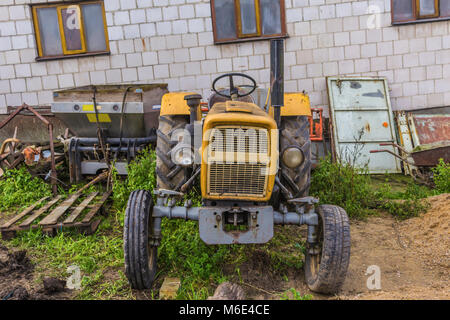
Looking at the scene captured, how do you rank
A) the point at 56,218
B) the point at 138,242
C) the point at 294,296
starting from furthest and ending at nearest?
the point at 56,218 < the point at 138,242 < the point at 294,296

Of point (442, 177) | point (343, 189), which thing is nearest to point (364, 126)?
point (442, 177)

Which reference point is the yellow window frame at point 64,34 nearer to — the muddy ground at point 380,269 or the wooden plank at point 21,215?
the wooden plank at point 21,215

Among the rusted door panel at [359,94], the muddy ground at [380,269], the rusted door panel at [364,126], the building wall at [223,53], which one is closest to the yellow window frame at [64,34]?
the building wall at [223,53]

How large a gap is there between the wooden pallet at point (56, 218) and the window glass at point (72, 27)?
293cm

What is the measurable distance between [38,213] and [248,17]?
13.8ft

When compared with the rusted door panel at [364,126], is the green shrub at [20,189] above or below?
below

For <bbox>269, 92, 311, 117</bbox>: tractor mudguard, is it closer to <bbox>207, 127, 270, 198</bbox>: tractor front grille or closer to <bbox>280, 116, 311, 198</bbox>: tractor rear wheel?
<bbox>280, 116, 311, 198</bbox>: tractor rear wheel

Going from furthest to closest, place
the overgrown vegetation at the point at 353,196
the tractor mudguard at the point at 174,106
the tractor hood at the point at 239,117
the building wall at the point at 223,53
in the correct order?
the building wall at the point at 223,53, the overgrown vegetation at the point at 353,196, the tractor mudguard at the point at 174,106, the tractor hood at the point at 239,117

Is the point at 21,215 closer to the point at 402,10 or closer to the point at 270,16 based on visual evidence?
the point at 270,16

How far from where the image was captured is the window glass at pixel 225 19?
6.64 m

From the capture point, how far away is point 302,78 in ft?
22.4

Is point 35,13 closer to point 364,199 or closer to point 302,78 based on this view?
point 302,78

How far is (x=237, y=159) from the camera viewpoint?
9.61 ft

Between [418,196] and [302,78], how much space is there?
2.70m
